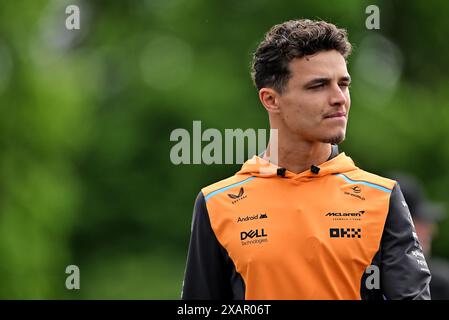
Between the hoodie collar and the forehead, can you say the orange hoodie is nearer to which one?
the hoodie collar

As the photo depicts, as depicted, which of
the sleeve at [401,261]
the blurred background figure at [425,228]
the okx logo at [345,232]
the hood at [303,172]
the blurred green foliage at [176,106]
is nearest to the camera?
the sleeve at [401,261]

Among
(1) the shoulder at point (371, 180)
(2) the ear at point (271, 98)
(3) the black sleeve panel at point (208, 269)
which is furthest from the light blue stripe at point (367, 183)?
(3) the black sleeve panel at point (208, 269)

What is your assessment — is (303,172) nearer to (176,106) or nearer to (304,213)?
(304,213)

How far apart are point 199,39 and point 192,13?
442 millimetres

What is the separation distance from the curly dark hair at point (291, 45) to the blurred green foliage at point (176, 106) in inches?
350

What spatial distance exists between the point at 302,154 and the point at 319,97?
0.99 feet

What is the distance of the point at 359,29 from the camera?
51.9 feet

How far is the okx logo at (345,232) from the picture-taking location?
5230 millimetres

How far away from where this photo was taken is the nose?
5375 millimetres

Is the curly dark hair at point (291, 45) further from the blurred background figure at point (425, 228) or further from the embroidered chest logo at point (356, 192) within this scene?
the blurred background figure at point (425, 228)

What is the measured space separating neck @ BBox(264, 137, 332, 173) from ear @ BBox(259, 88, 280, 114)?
6.9 inches

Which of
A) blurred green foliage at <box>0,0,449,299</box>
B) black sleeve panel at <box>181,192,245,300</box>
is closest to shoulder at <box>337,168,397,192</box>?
black sleeve panel at <box>181,192,245,300</box>

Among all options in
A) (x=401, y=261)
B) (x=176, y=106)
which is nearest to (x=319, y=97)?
(x=401, y=261)

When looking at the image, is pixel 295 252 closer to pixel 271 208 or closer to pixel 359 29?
pixel 271 208
